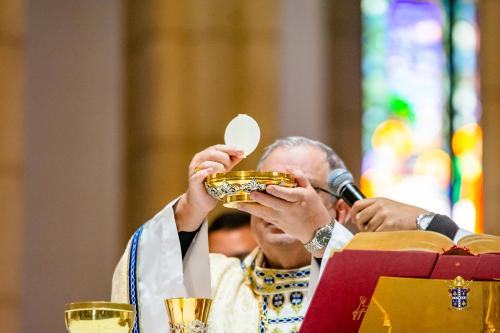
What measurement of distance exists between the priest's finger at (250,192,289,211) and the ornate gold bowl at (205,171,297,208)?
17 millimetres

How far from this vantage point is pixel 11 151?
6.48 m

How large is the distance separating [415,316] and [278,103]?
4611 millimetres

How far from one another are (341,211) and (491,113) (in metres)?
3.73

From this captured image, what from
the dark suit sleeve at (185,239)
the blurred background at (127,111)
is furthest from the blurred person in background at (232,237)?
the dark suit sleeve at (185,239)

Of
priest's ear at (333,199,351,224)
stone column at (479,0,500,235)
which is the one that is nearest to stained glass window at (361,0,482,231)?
stone column at (479,0,500,235)

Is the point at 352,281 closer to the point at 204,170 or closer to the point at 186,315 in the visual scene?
the point at 186,315

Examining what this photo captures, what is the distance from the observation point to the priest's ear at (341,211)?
3.86 m

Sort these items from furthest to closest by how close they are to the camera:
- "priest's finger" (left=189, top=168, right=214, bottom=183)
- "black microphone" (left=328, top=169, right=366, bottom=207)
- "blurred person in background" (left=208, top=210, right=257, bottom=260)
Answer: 1. "blurred person in background" (left=208, top=210, right=257, bottom=260)
2. "black microphone" (left=328, top=169, right=366, bottom=207)
3. "priest's finger" (left=189, top=168, right=214, bottom=183)

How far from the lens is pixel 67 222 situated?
7.38 metres

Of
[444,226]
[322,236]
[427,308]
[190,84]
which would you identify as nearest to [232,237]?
[190,84]

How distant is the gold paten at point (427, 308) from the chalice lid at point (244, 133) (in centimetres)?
75

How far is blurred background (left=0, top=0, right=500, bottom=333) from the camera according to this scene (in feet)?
22.7

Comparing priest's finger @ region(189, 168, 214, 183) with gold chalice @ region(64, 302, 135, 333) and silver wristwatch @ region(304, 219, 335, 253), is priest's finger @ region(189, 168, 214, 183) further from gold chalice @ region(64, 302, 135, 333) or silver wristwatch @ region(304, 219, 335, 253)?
gold chalice @ region(64, 302, 135, 333)

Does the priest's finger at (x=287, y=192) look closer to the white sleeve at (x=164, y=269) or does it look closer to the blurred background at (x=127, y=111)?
the white sleeve at (x=164, y=269)
